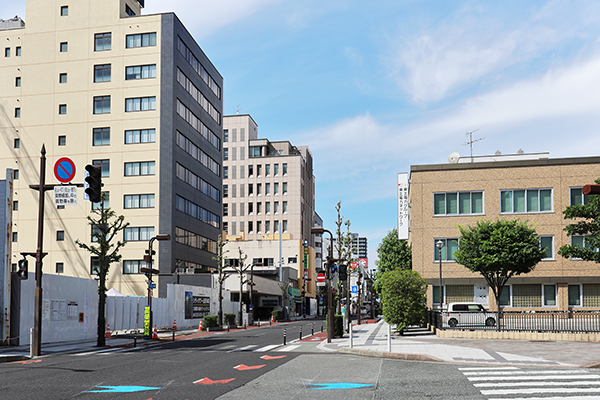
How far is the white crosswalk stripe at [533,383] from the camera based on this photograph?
11.7 metres

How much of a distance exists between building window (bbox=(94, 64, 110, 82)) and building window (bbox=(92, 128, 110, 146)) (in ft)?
20.6

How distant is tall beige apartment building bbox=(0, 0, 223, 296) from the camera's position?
65562mm

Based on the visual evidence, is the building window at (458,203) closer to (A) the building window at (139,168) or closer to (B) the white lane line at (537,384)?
(B) the white lane line at (537,384)

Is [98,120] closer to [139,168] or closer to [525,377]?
[139,168]

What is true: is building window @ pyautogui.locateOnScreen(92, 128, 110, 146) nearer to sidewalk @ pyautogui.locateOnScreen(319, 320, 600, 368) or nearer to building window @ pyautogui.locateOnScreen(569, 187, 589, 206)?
sidewalk @ pyautogui.locateOnScreen(319, 320, 600, 368)

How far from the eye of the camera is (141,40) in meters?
67.6

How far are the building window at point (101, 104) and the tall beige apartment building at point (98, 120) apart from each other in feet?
0.41

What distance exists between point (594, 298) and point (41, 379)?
3914 centimetres

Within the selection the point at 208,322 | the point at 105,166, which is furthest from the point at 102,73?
the point at 208,322

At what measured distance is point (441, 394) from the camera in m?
12.0

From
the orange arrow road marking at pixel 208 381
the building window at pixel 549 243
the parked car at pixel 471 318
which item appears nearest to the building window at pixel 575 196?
the building window at pixel 549 243

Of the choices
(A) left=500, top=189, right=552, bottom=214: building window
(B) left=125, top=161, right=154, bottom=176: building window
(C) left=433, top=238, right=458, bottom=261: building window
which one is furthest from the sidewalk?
(B) left=125, top=161, right=154, bottom=176: building window

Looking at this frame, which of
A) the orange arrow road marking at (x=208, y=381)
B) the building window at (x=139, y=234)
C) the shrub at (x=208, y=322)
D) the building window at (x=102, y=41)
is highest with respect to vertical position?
the building window at (x=102, y=41)

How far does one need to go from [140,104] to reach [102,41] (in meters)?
9.33
